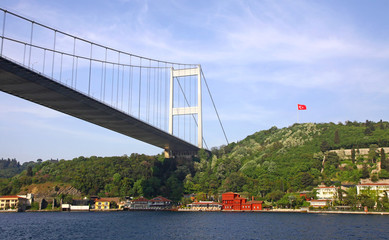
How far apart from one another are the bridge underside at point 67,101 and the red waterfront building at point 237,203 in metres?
14.9

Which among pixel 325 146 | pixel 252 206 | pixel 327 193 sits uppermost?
pixel 325 146

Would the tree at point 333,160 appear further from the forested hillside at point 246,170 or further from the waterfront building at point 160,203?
the waterfront building at point 160,203

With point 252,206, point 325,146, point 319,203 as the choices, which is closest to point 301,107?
point 325,146

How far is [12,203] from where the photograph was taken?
254 feet

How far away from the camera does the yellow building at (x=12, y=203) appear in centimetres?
7681

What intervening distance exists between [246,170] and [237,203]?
12.1 meters

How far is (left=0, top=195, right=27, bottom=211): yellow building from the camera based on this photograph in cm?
7681

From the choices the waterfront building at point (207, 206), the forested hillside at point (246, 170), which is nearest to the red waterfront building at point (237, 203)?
the waterfront building at point (207, 206)

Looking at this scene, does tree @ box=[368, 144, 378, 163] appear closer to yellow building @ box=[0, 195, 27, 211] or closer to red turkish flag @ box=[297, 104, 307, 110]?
red turkish flag @ box=[297, 104, 307, 110]

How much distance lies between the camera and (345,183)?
2633 inches

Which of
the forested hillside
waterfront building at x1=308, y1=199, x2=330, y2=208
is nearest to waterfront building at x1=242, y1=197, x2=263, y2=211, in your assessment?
the forested hillside

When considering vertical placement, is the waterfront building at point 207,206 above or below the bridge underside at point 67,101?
below

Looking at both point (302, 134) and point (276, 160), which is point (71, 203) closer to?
point (276, 160)

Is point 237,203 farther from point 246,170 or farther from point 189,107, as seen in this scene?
point 189,107
